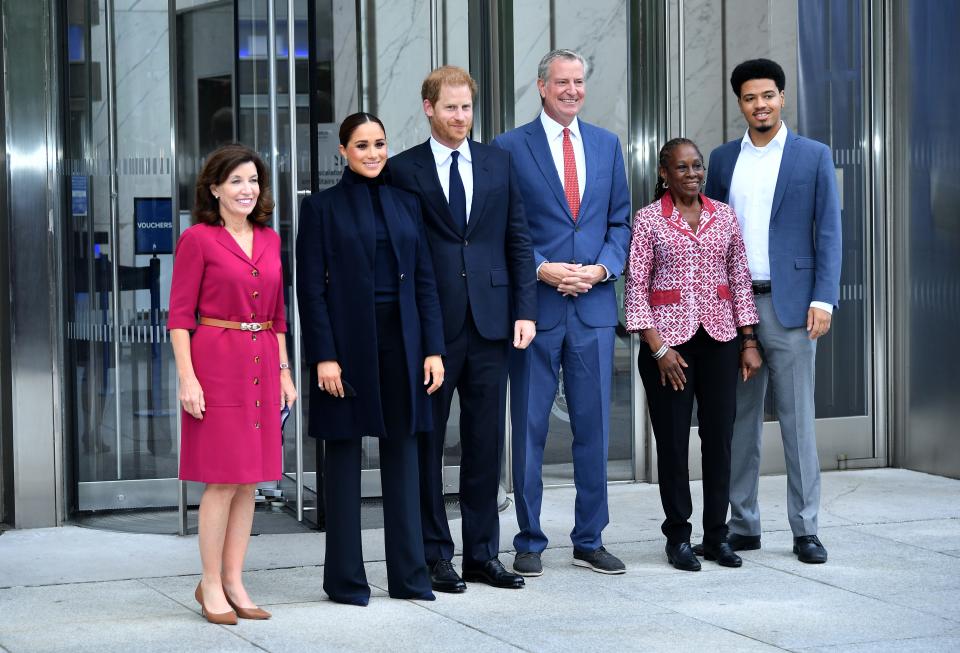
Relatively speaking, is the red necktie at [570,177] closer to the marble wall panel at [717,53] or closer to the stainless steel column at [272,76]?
the stainless steel column at [272,76]

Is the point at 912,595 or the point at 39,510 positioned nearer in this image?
the point at 912,595

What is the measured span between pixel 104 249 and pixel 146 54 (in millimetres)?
953

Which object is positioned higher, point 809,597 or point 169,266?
point 169,266

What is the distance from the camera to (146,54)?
668 cm

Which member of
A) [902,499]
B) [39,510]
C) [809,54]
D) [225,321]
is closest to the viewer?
[225,321]

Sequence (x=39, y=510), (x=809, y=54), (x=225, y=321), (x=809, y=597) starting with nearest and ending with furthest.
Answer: (x=225, y=321), (x=809, y=597), (x=39, y=510), (x=809, y=54)

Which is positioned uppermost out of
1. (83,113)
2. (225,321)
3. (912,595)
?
(83,113)

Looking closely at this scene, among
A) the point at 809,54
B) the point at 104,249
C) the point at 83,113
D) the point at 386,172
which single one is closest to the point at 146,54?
the point at 83,113

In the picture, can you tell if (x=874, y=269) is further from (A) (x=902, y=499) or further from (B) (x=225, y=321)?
(B) (x=225, y=321)

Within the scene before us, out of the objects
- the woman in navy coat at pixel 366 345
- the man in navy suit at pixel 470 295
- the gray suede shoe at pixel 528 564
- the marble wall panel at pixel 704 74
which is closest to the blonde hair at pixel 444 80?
the man in navy suit at pixel 470 295

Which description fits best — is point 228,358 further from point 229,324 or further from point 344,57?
point 344,57

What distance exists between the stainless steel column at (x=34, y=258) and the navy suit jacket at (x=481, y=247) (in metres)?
2.05

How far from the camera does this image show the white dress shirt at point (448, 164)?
539cm

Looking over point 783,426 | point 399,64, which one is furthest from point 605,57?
point 783,426
